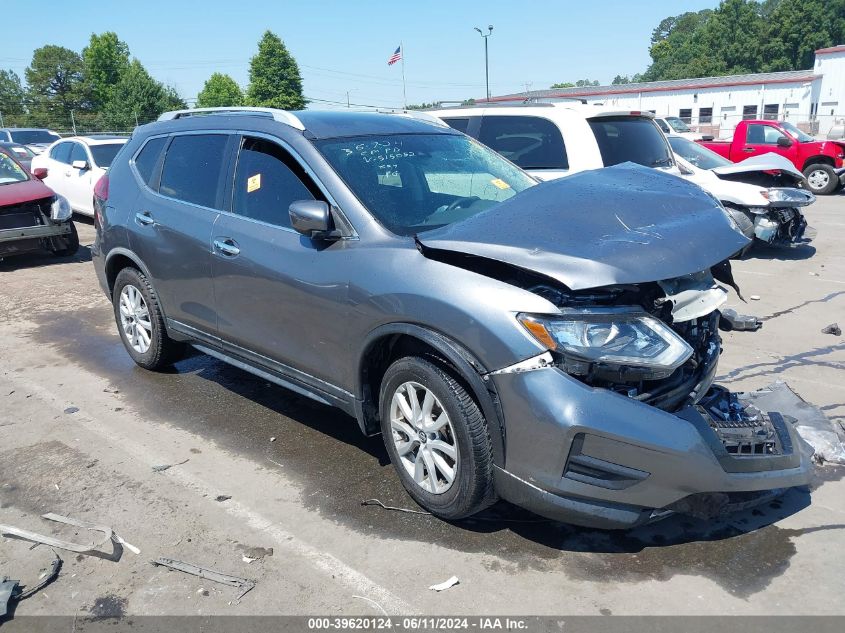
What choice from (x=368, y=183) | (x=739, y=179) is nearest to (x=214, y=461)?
(x=368, y=183)

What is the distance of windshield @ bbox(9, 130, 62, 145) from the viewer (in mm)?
22484

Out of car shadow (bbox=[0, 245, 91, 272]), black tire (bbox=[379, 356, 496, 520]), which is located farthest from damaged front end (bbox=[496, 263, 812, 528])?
car shadow (bbox=[0, 245, 91, 272])

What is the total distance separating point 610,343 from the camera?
9.41ft

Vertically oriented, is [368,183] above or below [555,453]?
above

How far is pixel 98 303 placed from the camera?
8.03 meters

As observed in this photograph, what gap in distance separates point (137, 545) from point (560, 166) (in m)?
5.66

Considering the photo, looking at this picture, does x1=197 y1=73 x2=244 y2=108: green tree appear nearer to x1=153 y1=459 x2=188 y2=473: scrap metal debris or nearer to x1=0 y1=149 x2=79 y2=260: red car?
x1=0 y1=149 x2=79 y2=260: red car

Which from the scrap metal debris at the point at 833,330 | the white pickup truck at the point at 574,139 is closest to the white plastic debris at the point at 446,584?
the scrap metal debris at the point at 833,330

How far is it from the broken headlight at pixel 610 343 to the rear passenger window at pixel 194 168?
8.45ft

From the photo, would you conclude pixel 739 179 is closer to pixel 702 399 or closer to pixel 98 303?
pixel 702 399

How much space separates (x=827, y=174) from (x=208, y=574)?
60.3 ft

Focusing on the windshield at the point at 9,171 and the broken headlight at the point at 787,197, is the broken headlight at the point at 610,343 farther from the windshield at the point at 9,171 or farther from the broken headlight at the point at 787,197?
the windshield at the point at 9,171

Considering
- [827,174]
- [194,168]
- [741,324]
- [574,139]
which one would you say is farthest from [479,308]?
[827,174]

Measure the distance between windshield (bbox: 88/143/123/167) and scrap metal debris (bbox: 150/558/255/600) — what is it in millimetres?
11091
